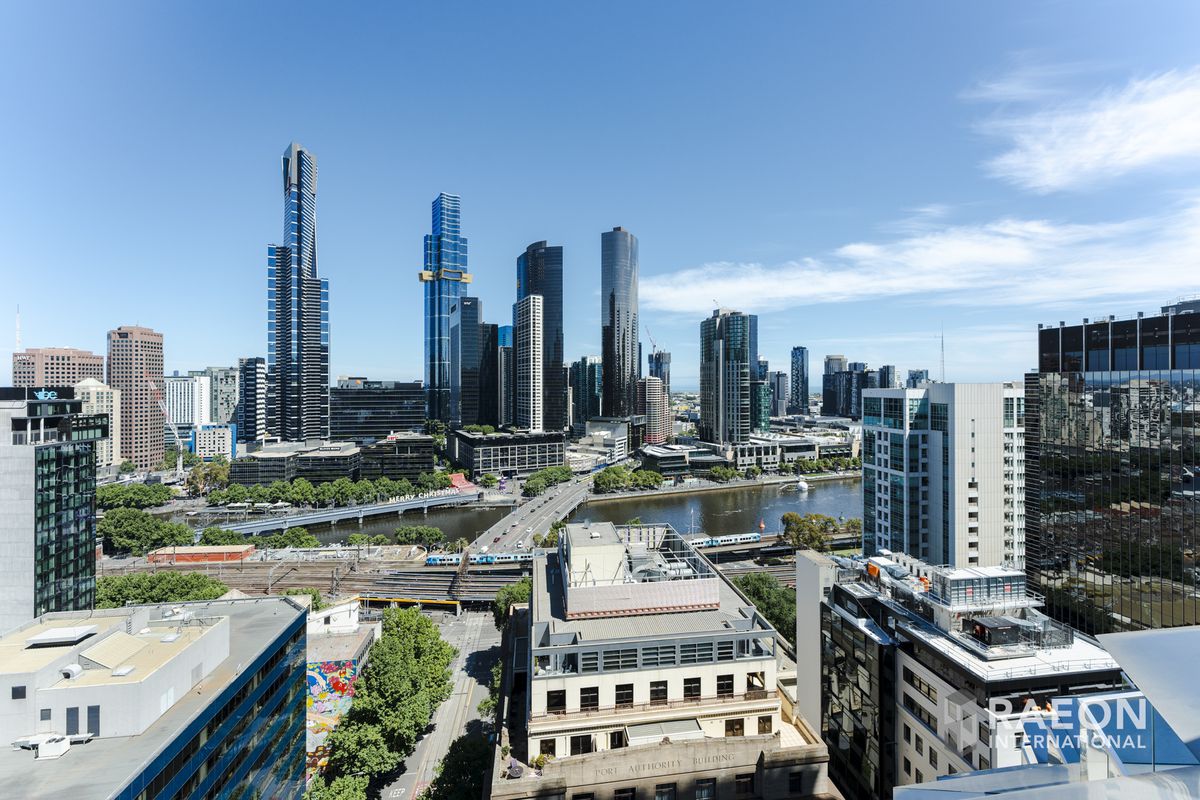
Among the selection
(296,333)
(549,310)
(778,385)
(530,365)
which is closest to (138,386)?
(296,333)

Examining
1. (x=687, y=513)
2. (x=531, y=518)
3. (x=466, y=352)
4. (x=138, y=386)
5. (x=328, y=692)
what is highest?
(x=466, y=352)

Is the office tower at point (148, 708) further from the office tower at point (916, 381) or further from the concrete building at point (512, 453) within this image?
the concrete building at point (512, 453)

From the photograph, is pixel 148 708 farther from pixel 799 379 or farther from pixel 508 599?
pixel 799 379

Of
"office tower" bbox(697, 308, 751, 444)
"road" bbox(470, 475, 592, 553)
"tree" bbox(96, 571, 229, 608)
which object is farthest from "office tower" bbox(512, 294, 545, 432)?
"tree" bbox(96, 571, 229, 608)

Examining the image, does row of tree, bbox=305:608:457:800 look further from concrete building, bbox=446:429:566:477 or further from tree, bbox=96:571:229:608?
concrete building, bbox=446:429:566:477

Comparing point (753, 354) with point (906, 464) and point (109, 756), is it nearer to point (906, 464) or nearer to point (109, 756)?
point (906, 464)
